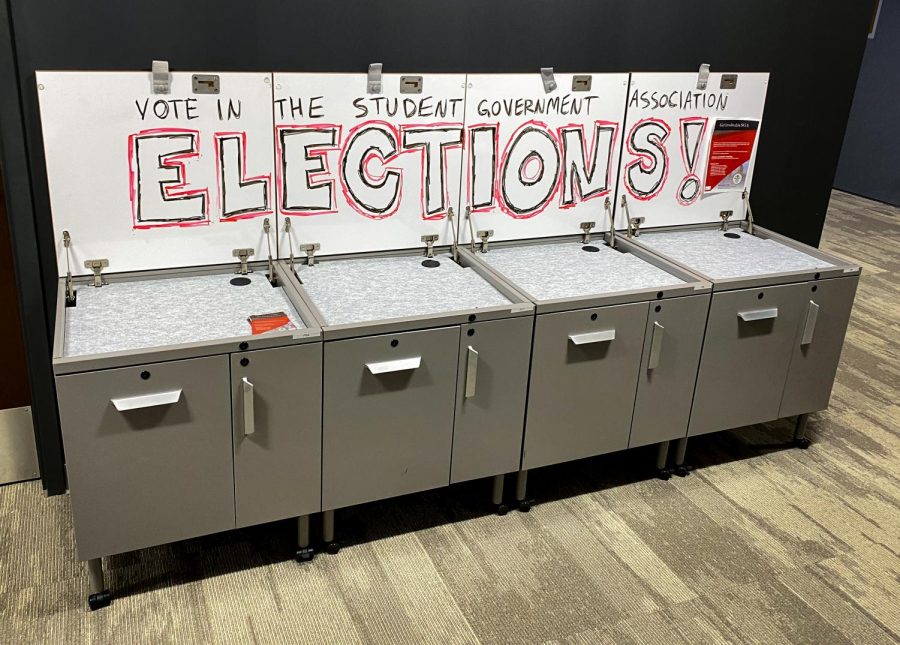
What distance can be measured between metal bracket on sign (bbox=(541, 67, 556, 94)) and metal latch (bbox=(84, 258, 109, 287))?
4.88 feet

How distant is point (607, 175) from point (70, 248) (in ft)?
5.88

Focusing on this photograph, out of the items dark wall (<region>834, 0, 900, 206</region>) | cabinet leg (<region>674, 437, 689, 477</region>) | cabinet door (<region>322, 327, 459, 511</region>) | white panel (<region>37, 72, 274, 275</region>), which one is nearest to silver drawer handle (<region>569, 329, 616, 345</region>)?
cabinet door (<region>322, 327, 459, 511</region>)

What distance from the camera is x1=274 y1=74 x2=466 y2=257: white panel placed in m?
2.57

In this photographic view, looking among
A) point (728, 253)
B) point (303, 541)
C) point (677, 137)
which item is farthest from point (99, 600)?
point (677, 137)

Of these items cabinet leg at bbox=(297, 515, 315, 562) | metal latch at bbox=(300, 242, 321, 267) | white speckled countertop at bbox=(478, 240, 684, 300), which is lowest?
cabinet leg at bbox=(297, 515, 315, 562)

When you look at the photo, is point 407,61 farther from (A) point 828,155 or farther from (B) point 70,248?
(A) point 828,155

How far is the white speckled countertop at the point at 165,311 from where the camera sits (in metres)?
2.14

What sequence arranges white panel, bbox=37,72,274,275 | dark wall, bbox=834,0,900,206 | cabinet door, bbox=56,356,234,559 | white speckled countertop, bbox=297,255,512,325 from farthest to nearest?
dark wall, bbox=834,0,900,206
white speckled countertop, bbox=297,255,512,325
white panel, bbox=37,72,274,275
cabinet door, bbox=56,356,234,559

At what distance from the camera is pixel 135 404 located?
81.4 inches

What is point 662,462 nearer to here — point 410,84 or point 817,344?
point 817,344

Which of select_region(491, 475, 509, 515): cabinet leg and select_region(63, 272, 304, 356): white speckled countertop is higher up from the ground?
select_region(63, 272, 304, 356): white speckled countertop

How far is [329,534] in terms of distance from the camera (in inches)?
98.7

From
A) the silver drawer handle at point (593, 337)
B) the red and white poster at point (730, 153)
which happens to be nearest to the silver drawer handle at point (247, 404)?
the silver drawer handle at point (593, 337)

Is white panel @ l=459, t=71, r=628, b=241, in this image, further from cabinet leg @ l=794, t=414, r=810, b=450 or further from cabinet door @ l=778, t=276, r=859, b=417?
cabinet leg @ l=794, t=414, r=810, b=450
